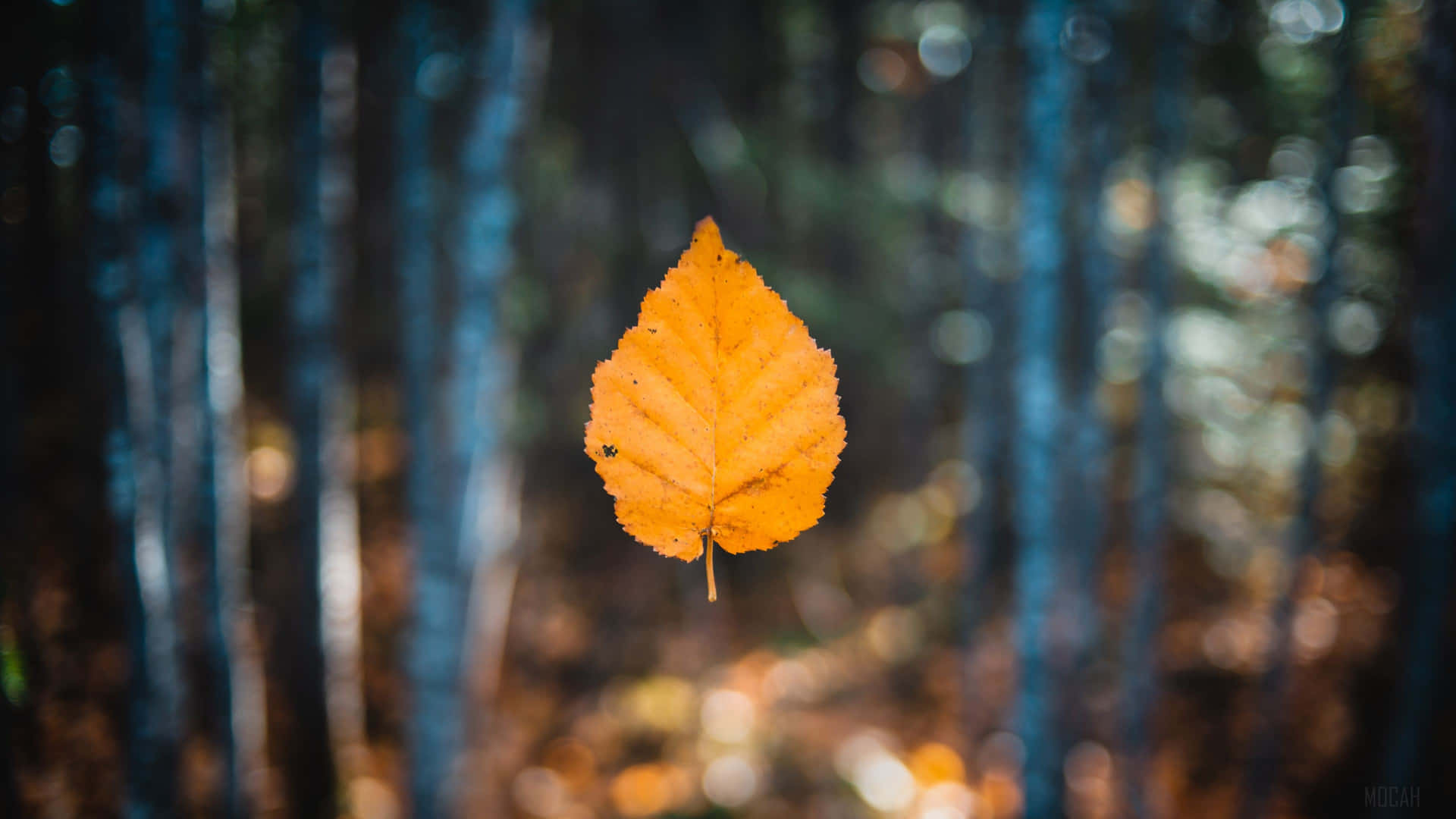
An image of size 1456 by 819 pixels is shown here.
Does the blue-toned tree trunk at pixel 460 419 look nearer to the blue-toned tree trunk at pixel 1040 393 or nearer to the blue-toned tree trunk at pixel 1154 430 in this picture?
the blue-toned tree trunk at pixel 1040 393

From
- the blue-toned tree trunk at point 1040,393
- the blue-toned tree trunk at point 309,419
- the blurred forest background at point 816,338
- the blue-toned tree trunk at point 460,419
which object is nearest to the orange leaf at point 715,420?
the blurred forest background at point 816,338

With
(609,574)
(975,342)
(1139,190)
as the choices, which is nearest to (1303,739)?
(975,342)

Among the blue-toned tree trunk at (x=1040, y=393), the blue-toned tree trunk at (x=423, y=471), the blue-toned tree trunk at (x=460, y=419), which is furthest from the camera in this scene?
the blue-toned tree trunk at (x=1040, y=393)

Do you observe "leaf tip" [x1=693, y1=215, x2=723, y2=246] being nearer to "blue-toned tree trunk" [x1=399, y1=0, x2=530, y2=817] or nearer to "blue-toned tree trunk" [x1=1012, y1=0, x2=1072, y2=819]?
"blue-toned tree trunk" [x1=399, y1=0, x2=530, y2=817]

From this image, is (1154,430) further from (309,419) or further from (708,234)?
(309,419)

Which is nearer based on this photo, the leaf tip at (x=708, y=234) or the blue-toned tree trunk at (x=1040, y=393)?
the leaf tip at (x=708, y=234)

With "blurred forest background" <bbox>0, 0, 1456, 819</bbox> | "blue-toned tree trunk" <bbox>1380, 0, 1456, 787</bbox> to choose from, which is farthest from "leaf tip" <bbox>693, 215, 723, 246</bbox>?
"blue-toned tree trunk" <bbox>1380, 0, 1456, 787</bbox>

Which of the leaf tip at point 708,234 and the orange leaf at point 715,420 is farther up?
the leaf tip at point 708,234
